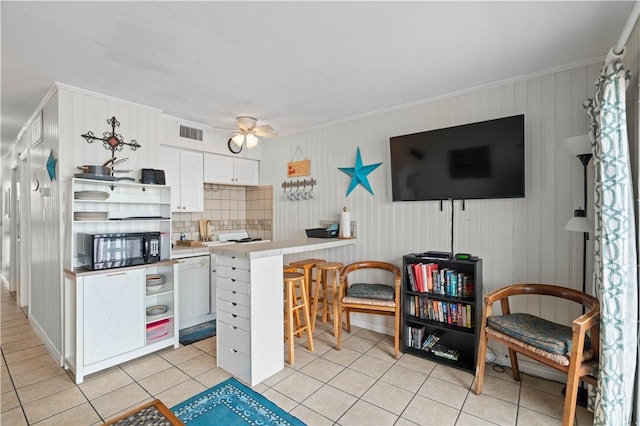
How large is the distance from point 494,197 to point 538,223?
0.39m

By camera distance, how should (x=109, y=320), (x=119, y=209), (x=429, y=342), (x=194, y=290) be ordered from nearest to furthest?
1. (x=109, y=320)
2. (x=429, y=342)
3. (x=119, y=209)
4. (x=194, y=290)

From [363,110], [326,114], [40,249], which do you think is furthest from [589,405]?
[40,249]

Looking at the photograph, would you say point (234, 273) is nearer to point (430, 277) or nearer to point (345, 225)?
point (345, 225)

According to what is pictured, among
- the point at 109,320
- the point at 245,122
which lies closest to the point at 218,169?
the point at 245,122

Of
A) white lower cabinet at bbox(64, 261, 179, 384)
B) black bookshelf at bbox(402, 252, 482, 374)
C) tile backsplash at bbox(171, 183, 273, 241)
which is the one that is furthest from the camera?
tile backsplash at bbox(171, 183, 273, 241)

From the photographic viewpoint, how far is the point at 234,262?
98.4 inches

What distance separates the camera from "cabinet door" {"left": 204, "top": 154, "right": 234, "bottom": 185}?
412 cm

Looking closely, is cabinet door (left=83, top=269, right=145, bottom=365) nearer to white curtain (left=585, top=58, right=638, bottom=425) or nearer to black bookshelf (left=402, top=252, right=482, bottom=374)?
black bookshelf (left=402, top=252, right=482, bottom=374)

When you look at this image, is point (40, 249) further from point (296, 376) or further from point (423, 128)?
point (423, 128)

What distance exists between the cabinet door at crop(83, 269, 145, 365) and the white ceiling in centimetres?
171

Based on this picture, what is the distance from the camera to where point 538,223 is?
100 inches

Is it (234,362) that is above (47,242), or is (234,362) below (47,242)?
below

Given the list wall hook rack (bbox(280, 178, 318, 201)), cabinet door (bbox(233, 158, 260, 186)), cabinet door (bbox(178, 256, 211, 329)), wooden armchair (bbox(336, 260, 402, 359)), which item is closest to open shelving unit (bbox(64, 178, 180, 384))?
cabinet door (bbox(178, 256, 211, 329))

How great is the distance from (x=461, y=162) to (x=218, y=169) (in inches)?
120
